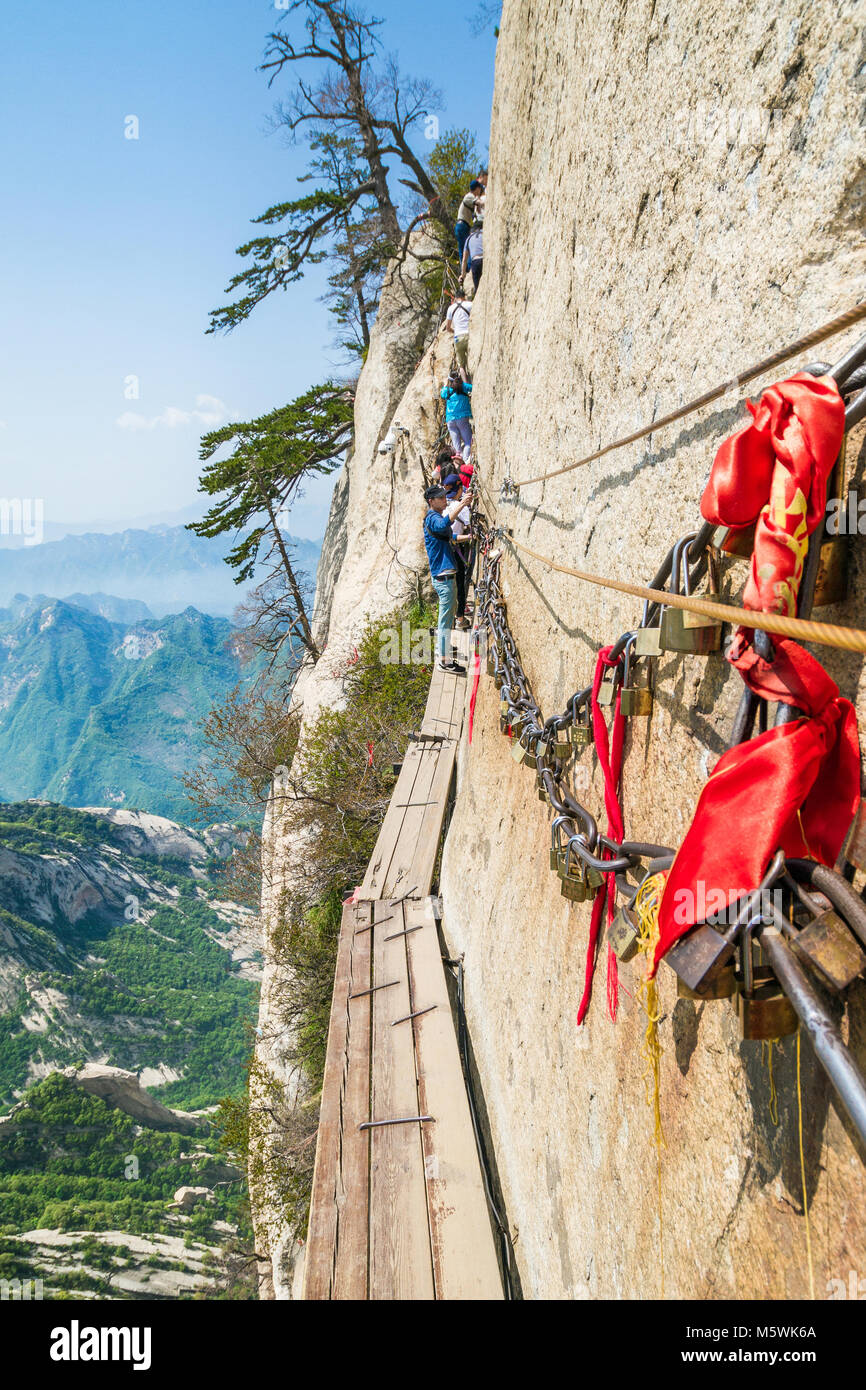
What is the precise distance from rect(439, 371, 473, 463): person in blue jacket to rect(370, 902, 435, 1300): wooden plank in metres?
6.64

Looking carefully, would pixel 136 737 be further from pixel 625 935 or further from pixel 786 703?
pixel 786 703

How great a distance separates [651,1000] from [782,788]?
0.67 m

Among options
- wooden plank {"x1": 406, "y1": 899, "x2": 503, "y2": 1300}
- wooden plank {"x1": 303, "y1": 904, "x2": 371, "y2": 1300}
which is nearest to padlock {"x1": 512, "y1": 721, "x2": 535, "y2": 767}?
wooden plank {"x1": 406, "y1": 899, "x2": 503, "y2": 1300}

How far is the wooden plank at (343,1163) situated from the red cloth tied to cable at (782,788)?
3.05 metres

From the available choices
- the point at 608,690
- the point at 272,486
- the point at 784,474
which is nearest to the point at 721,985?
the point at 784,474

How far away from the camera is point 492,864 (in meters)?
4.13

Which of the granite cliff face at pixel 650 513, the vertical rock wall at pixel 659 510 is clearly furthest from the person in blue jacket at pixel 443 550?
the vertical rock wall at pixel 659 510

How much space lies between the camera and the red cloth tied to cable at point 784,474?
1.06 m

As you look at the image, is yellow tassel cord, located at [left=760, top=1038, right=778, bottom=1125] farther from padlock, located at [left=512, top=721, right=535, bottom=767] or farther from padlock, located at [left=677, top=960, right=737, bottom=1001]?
padlock, located at [left=512, top=721, right=535, bottom=767]

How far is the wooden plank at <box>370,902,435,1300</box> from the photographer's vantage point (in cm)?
303

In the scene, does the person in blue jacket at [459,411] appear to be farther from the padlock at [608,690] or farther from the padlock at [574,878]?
the padlock at [574,878]

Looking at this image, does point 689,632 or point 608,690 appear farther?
point 608,690

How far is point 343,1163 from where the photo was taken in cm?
356
